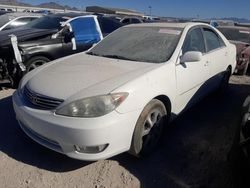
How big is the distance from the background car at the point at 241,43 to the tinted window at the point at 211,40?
10.2 feet

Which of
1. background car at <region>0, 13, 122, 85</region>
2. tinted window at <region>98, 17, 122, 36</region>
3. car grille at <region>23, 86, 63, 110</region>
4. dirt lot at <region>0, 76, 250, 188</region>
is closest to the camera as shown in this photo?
car grille at <region>23, 86, 63, 110</region>

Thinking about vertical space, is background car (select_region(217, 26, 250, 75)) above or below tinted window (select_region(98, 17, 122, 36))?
below

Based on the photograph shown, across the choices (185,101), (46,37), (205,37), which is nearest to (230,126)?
(185,101)

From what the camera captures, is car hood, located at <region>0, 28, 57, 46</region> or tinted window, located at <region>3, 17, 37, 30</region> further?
tinted window, located at <region>3, 17, 37, 30</region>

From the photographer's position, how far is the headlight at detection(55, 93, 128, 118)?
2.72 meters

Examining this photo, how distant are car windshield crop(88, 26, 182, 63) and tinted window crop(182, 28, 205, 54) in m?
0.16

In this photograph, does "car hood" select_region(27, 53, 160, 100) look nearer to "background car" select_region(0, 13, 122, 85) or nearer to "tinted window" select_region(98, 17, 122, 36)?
"background car" select_region(0, 13, 122, 85)

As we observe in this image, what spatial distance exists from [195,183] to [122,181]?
0.77 metres

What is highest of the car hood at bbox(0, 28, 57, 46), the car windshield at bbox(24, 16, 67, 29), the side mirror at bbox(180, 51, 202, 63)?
the side mirror at bbox(180, 51, 202, 63)

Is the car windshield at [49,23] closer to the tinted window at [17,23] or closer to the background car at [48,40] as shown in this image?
the background car at [48,40]

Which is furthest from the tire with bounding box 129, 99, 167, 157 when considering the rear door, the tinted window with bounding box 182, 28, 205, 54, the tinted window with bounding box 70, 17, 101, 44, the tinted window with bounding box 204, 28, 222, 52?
the tinted window with bounding box 70, 17, 101, 44

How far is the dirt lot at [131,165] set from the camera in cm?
295

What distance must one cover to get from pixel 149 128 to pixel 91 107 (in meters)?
0.85

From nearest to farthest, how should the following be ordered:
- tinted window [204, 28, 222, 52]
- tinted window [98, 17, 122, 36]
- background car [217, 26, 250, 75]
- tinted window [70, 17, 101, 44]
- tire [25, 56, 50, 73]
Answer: tinted window [204, 28, 222, 52] < tire [25, 56, 50, 73] < tinted window [70, 17, 101, 44] < tinted window [98, 17, 122, 36] < background car [217, 26, 250, 75]
